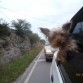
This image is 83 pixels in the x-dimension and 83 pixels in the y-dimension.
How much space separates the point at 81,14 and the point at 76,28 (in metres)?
0.21

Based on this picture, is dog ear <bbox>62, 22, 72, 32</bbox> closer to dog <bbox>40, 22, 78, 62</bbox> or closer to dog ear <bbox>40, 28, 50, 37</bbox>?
dog <bbox>40, 22, 78, 62</bbox>

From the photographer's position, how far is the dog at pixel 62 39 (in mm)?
2648

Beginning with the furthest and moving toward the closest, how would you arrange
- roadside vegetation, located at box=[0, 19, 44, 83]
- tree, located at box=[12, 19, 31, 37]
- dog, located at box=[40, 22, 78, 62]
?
tree, located at box=[12, 19, 31, 37], roadside vegetation, located at box=[0, 19, 44, 83], dog, located at box=[40, 22, 78, 62]

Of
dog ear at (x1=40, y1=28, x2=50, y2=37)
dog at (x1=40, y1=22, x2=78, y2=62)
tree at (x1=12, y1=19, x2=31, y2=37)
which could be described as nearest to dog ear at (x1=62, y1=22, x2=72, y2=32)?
dog at (x1=40, y1=22, x2=78, y2=62)

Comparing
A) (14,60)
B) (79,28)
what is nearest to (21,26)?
(14,60)

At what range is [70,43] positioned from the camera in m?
2.67

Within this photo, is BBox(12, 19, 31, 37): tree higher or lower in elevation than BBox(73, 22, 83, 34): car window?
higher

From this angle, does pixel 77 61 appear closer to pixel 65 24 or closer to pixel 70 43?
pixel 70 43

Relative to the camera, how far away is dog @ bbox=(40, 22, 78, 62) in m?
2.65

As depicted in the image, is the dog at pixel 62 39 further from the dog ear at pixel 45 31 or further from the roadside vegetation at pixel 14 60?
the roadside vegetation at pixel 14 60

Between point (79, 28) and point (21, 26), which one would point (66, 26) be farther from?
point (21, 26)

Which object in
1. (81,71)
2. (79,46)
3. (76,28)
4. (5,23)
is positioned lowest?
(81,71)

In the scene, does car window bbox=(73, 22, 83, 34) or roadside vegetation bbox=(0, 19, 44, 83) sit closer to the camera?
car window bbox=(73, 22, 83, 34)

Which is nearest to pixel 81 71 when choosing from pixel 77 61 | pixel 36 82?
pixel 77 61
